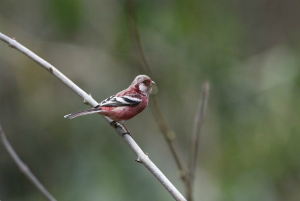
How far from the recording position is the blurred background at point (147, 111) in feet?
21.2

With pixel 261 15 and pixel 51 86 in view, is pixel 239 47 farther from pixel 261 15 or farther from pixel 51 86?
pixel 51 86

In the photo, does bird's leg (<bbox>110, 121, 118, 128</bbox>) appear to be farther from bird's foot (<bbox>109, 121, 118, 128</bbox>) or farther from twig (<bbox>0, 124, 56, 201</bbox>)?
twig (<bbox>0, 124, 56, 201</bbox>)

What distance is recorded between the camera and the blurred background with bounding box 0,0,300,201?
21.2 ft

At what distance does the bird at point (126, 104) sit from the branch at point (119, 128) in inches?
6.0

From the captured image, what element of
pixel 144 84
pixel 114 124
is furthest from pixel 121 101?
pixel 144 84

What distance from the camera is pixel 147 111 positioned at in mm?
Answer: 7703

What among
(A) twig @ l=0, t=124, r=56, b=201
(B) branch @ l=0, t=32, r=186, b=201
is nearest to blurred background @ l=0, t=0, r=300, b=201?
(B) branch @ l=0, t=32, r=186, b=201

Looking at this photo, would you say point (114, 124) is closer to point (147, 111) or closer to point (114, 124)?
point (114, 124)

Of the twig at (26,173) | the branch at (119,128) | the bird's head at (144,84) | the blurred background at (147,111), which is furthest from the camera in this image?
the blurred background at (147,111)

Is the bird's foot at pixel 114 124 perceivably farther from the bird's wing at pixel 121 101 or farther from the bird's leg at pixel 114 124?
the bird's wing at pixel 121 101

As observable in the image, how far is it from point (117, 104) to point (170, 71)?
133 inches

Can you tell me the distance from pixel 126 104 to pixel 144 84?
18.3 inches

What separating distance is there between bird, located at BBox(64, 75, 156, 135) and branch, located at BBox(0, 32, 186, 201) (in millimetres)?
152

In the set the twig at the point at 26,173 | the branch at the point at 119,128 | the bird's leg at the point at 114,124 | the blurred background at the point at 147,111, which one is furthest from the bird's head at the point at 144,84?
the twig at the point at 26,173
